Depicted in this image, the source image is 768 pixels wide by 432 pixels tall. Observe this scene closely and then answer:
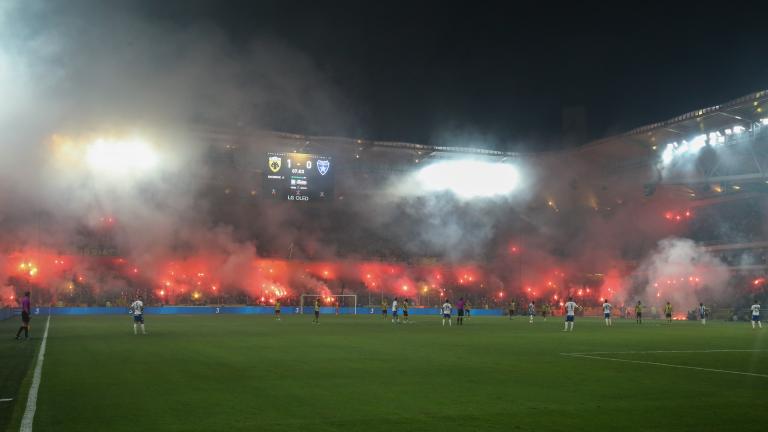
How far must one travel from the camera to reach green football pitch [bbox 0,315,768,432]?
903 centimetres

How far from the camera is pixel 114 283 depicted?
198 ft

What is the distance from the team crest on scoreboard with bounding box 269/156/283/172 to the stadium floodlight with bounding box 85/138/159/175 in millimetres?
9958

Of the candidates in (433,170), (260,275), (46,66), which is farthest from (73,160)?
(433,170)

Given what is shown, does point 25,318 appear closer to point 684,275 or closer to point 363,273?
point 363,273

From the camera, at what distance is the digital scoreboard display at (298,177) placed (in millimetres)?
42188

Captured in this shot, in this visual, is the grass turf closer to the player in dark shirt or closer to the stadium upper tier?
the player in dark shirt

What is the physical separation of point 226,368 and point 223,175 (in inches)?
1760

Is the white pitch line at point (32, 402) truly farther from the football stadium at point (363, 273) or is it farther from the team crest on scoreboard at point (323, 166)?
the team crest on scoreboard at point (323, 166)

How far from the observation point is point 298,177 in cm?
4241

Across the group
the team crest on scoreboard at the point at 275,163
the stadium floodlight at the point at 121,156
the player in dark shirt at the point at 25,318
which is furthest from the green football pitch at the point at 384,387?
the stadium floodlight at the point at 121,156

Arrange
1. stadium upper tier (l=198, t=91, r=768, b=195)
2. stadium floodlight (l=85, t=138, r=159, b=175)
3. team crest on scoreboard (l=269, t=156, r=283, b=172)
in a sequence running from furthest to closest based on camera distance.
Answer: stadium upper tier (l=198, t=91, r=768, b=195)
stadium floodlight (l=85, t=138, r=159, b=175)
team crest on scoreboard (l=269, t=156, r=283, b=172)

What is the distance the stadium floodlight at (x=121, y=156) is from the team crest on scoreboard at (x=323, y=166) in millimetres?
12523

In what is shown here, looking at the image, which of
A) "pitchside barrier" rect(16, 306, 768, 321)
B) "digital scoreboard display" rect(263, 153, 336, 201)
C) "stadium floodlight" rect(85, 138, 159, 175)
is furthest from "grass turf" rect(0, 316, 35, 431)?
"pitchside barrier" rect(16, 306, 768, 321)

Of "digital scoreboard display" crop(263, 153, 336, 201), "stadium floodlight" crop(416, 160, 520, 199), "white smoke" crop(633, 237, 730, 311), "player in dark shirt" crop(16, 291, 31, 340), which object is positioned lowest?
"player in dark shirt" crop(16, 291, 31, 340)
